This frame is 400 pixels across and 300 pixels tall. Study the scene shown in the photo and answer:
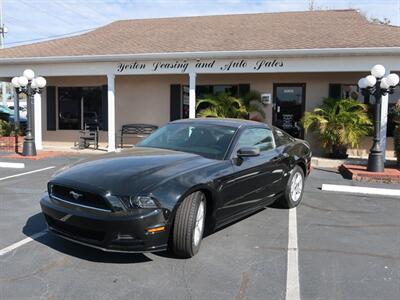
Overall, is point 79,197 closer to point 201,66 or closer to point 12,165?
point 12,165

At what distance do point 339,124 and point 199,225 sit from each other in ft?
28.6

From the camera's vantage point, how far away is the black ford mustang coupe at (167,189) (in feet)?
12.4

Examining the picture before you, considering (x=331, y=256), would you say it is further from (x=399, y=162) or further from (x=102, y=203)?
(x=399, y=162)

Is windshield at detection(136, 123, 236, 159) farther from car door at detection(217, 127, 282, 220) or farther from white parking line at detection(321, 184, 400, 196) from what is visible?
white parking line at detection(321, 184, 400, 196)

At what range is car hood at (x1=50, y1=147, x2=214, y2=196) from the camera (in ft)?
12.8

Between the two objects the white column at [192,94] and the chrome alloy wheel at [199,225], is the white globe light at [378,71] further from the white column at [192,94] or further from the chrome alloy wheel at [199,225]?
the chrome alloy wheel at [199,225]

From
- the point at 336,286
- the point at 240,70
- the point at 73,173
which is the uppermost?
the point at 240,70

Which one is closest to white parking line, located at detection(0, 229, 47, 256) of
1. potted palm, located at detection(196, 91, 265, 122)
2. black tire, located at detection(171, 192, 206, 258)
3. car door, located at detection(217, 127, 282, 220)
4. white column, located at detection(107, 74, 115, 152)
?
black tire, located at detection(171, 192, 206, 258)

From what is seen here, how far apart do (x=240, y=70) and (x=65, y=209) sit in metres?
9.13

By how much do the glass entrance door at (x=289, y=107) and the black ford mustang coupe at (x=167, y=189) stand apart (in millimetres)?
8505

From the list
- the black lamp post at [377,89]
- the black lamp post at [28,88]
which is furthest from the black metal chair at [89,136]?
the black lamp post at [377,89]

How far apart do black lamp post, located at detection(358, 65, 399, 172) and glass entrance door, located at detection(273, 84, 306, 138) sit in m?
4.08

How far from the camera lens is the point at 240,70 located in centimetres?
1230

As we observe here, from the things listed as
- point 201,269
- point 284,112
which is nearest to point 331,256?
point 201,269
